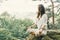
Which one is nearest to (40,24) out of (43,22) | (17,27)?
(43,22)

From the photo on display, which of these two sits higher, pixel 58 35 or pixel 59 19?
pixel 59 19

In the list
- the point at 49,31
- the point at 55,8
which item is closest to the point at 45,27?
the point at 49,31

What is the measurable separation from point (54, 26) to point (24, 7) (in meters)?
0.38

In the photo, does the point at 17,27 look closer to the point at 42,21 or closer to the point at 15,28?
the point at 15,28

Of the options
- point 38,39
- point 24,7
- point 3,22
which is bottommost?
point 38,39

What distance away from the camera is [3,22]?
2.37m

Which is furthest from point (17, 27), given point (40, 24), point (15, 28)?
point (40, 24)

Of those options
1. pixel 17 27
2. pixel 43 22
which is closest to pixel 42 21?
pixel 43 22

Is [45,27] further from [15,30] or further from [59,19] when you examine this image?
[15,30]

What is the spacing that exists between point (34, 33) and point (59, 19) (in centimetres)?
31

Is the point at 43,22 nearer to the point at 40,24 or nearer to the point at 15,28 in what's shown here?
the point at 40,24

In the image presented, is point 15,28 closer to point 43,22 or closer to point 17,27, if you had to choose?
point 17,27

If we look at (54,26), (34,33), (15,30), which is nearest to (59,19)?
(54,26)

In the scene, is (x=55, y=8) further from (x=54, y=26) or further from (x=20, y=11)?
(x=20, y=11)
